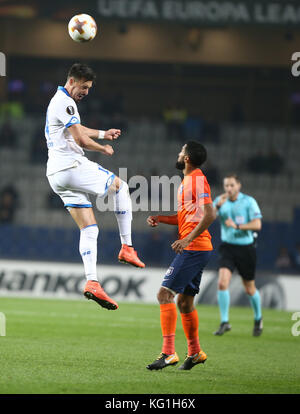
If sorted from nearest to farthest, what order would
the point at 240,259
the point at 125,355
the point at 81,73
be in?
the point at 81,73 → the point at 125,355 → the point at 240,259

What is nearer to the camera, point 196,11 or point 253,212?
point 253,212

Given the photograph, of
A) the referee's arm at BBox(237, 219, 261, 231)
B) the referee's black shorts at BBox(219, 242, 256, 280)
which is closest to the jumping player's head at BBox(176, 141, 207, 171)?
the referee's arm at BBox(237, 219, 261, 231)

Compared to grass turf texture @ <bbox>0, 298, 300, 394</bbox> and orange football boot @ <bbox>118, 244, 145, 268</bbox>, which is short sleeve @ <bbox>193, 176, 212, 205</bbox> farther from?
grass turf texture @ <bbox>0, 298, 300, 394</bbox>

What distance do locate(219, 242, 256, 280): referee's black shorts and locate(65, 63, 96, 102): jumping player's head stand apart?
5492 millimetres

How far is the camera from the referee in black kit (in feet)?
40.5

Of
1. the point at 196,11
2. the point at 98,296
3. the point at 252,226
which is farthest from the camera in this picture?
the point at 196,11

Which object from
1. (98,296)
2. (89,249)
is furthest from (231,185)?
(98,296)

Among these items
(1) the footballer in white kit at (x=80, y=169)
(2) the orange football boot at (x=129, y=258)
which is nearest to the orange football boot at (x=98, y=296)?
(1) the footballer in white kit at (x=80, y=169)

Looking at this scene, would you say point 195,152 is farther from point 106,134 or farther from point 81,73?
point 81,73

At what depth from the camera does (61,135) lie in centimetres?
772

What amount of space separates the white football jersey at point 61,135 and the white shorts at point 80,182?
69mm

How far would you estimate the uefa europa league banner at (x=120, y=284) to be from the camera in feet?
57.0

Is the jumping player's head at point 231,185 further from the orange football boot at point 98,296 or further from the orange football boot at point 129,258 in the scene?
the orange football boot at point 98,296

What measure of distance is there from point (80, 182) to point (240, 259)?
5.28 metres
